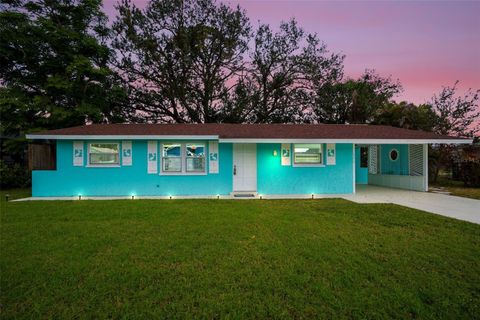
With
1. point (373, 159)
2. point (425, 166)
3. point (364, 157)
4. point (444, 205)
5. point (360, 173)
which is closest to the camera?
point (444, 205)

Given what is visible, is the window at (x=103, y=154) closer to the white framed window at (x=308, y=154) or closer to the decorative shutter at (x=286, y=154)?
the decorative shutter at (x=286, y=154)

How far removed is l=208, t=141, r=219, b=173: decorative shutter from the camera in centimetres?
1056

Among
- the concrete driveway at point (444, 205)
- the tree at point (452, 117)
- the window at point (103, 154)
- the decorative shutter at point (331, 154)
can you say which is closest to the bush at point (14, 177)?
the window at point (103, 154)

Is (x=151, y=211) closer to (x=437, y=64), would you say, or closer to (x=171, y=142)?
(x=171, y=142)

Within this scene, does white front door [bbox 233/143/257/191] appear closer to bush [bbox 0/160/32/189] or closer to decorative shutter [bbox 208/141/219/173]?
decorative shutter [bbox 208/141/219/173]

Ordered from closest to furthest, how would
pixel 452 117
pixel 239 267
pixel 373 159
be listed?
pixel 239 267, pixel 373 159, pixel 452 117

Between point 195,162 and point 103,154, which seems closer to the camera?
point 103,154

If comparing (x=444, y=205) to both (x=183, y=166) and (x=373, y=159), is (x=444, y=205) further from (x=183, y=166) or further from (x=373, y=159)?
(x=183, y=166)

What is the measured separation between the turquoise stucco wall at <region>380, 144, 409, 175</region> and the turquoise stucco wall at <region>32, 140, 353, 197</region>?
4038 millimetres

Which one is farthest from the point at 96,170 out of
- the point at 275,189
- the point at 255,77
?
the point at 255,77

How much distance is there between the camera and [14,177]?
527 inches

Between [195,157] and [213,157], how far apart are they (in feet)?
2.77

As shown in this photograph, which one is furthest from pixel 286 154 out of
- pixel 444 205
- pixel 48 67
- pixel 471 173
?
pixel 48 67

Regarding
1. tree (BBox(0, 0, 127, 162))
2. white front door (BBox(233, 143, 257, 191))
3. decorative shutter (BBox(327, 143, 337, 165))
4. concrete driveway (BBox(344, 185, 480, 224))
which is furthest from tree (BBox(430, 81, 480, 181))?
tree (BBox(0, 0, 127, 162))
